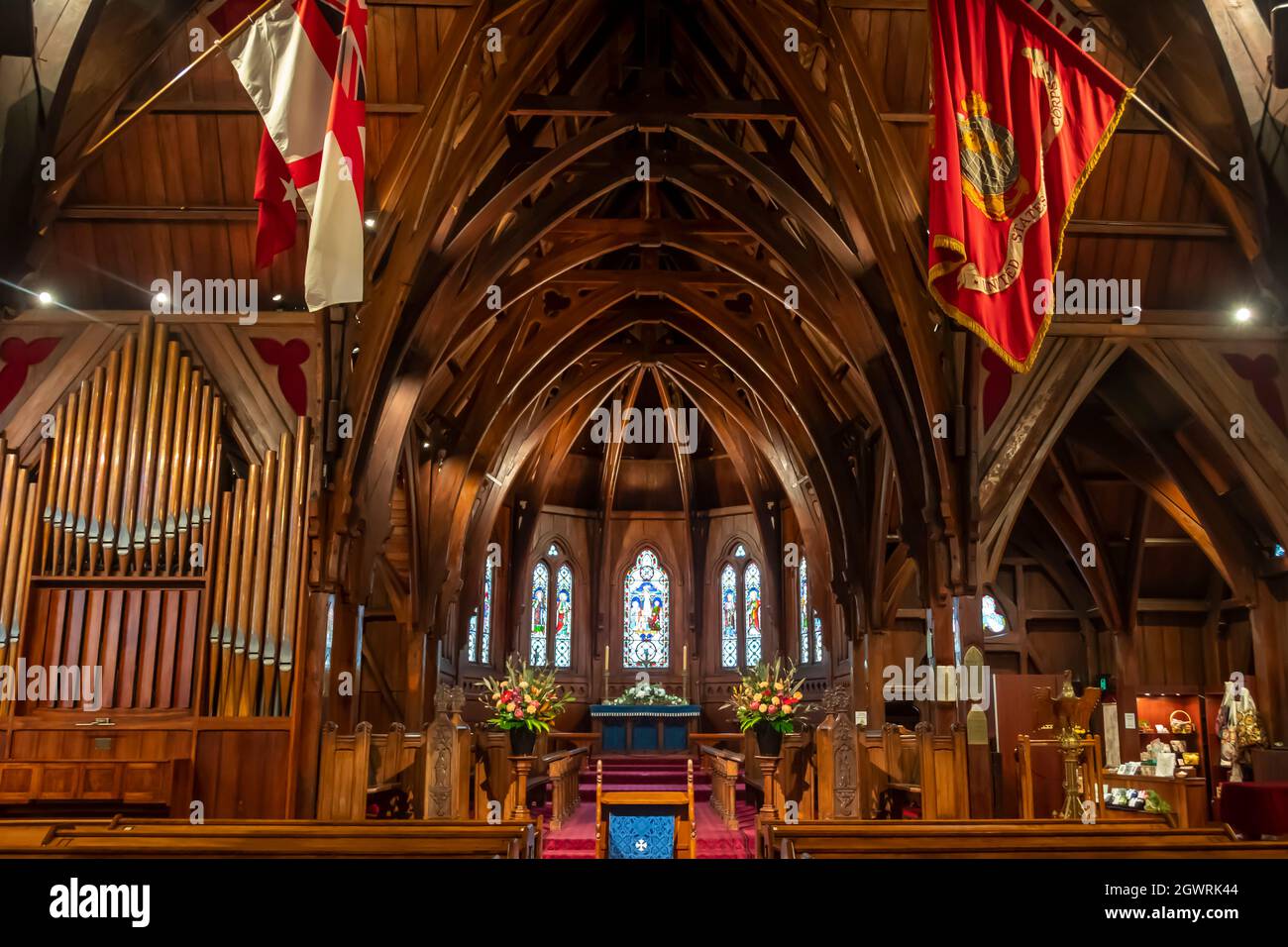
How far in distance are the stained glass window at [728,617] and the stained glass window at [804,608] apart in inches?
78.7

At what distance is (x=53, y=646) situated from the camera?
10.0 metres

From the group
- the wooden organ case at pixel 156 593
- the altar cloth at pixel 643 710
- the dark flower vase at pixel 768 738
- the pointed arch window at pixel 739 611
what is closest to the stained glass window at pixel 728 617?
the pointed arch window at pixel 739 611

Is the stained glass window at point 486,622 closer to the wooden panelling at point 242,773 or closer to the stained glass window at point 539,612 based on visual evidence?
the stained glass window at point 539,612

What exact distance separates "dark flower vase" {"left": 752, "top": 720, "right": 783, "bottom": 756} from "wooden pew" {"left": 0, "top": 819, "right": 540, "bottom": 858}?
911 cm

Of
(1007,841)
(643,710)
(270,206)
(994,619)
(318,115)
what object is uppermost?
(318,115)

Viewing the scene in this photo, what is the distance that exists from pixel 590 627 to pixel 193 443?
47.6ft

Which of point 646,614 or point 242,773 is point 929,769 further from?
point 646,614

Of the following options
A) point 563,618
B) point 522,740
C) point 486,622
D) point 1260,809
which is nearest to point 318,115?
point 1260,809

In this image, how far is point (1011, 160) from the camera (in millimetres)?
7383

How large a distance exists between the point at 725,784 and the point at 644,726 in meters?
6.85

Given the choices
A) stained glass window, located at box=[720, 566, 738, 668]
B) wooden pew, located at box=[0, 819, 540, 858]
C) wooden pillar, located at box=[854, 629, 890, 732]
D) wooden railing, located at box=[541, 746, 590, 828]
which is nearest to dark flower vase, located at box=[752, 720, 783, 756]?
wooden pillar, located at box=[854, 629, 890, 732]

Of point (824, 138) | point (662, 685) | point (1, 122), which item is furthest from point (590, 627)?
point (1, 122)

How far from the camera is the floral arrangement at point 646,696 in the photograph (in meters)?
22.1

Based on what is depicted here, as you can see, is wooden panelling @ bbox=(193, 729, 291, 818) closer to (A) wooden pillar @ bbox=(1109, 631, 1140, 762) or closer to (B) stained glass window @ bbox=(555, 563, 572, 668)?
(B) stained glass window @ bbox=(555, 563, 572, 668)
